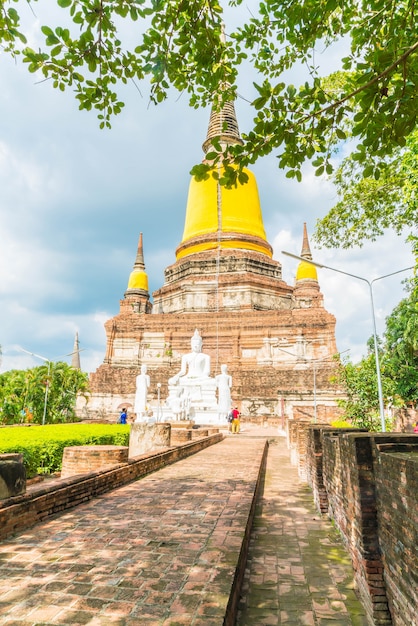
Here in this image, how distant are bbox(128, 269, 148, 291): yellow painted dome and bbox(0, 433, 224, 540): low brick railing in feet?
86.4

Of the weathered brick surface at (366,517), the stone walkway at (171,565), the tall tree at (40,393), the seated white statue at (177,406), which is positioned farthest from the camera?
the tall tree at (40,393)

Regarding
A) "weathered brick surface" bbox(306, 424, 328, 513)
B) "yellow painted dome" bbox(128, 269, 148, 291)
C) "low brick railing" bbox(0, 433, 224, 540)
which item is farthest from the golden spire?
"weathered brick surface" bbox(306, 424, 328, 513)

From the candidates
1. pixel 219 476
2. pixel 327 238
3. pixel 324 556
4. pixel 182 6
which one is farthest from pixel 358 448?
pixel 327 238

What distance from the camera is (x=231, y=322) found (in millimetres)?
26531

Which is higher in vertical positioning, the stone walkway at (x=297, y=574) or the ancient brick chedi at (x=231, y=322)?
the ancient brick chedi at (x=231, y=322)

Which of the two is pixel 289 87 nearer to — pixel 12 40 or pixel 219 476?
pixel 12 40

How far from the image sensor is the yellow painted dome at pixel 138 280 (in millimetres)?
33062

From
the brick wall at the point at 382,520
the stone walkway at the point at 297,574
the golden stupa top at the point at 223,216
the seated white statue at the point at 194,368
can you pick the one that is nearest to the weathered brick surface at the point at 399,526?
the brick wall at the point at 382,520

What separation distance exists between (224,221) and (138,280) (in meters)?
8.24

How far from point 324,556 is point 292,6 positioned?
578cm

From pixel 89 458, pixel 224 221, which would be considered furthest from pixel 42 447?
pixel 224 221

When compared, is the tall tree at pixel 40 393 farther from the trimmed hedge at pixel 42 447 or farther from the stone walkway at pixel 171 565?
the stone walkway at pixel 171 565

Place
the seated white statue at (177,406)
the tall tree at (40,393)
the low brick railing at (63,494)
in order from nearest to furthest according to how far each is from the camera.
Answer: the low brick railing at (63,494)
the seated white statue at (177,406)
the tall tree at (40,393)

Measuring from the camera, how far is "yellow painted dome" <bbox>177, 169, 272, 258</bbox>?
30984mm
